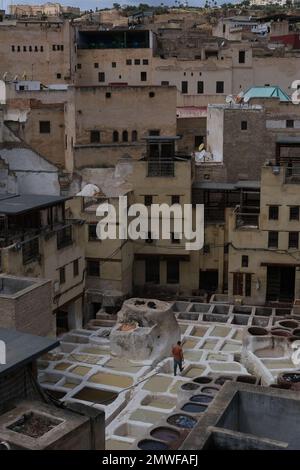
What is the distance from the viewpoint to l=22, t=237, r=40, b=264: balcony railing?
3181cm

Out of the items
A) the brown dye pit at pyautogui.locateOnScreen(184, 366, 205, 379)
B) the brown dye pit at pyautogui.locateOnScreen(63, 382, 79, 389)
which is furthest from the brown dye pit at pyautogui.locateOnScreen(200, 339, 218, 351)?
the brown dye pit at pyautogui.locateOnScreen(63, 382, 79, 389)

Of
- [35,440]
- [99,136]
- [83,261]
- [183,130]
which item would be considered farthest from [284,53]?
[35,440]

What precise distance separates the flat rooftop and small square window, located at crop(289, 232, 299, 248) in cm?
2422

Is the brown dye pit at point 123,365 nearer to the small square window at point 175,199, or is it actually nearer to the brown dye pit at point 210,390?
the brown dye pit at point 210,390

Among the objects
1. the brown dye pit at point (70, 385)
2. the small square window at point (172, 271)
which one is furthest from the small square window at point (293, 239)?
the brown dye pit at point (70, 385)

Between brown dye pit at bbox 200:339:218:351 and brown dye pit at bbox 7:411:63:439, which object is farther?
brown dye pit at bbox 200:339:218:351

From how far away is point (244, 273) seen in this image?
42.7 m

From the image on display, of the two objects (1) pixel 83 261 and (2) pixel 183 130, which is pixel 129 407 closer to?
(1) pixel 83 261

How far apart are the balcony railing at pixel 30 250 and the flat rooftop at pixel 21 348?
10712 mm

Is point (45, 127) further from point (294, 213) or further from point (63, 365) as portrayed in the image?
point (63, 365)

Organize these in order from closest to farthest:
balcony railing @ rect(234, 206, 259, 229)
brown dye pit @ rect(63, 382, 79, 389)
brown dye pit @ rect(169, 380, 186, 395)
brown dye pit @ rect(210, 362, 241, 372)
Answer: brown dye pit @ rect(169, 380, 186, 395) → brown dye pit @ rect(63, 382, 79, 389) → brown dye pit @ rect(210, 362, 241, 372) → balcony railing @ rect(234, 206, 259, 229)

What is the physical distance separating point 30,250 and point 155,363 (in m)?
7.96

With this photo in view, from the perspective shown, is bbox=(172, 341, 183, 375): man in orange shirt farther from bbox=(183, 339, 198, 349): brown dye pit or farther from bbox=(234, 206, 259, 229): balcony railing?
bbox=(234, 206, 259, 229): balcony railing

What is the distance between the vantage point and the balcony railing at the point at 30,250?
3181 centimetres
